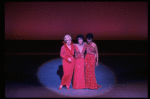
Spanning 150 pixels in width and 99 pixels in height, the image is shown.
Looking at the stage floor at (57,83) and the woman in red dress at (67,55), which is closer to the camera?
the woman in red dress at (67,55)

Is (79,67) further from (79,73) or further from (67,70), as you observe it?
(67,70)

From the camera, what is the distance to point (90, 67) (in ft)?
12.7

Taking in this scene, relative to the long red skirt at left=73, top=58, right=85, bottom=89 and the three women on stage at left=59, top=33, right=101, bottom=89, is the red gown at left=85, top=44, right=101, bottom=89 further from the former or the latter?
the long red skirt at left=73, top=58, right=85, bottom=89

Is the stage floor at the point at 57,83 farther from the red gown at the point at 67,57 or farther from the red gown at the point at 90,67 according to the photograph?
the red gown at the point at 67,57

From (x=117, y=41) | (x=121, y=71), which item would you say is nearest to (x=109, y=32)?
(x=117, y=41)

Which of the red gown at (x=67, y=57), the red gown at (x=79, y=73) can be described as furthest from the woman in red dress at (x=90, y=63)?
the red gown at (x=67, y=57)

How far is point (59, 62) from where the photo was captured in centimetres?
489

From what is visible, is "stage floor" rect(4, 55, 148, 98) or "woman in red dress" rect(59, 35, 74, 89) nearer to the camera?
"woman in red dress" rect(59, 35, 74, 89)

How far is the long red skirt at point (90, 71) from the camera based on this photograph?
3842 mm

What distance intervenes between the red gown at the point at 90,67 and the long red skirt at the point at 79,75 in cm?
11

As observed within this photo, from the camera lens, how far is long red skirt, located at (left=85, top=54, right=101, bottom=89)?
151 inches

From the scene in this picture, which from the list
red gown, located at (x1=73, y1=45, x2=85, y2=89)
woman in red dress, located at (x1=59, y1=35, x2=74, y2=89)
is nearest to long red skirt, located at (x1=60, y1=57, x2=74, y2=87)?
woman in red dress, located at (x1=59, y1=35, x2=74, y2=89)

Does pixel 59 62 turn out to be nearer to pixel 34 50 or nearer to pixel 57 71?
pixel 57 71

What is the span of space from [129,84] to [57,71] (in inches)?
88.4
